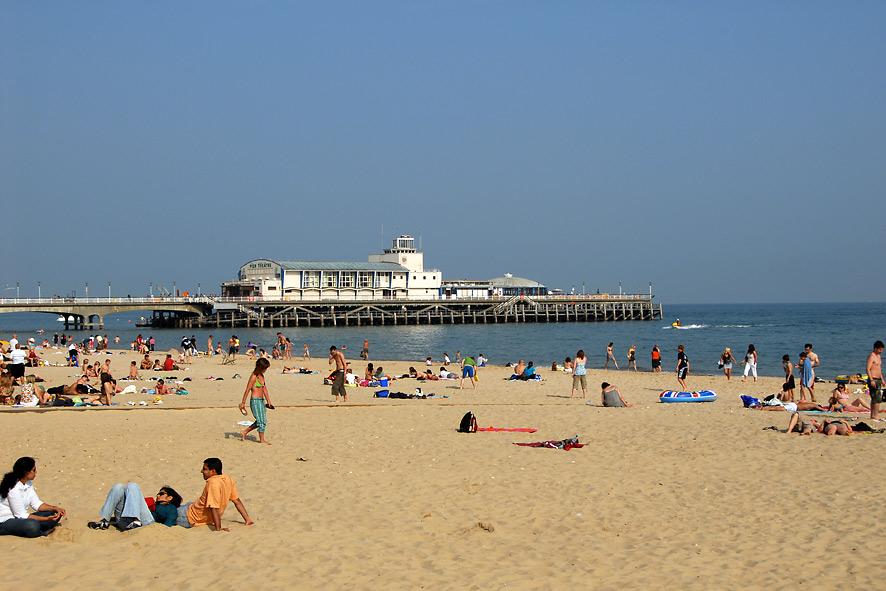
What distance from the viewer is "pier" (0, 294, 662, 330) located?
6694 centimetres

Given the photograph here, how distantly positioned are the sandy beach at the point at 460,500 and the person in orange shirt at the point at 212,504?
0.16 m

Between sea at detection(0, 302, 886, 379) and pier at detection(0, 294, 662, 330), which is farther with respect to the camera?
pier at detection(0, 294, 662, 330)

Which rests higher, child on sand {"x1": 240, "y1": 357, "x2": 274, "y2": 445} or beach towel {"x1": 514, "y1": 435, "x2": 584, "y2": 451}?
child on sand {"x1": 240, "y1": 357, "x2": 274, "y2": 445}

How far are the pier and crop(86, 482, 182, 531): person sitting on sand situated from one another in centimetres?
6165

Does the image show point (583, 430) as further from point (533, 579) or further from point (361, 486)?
point (533, 579)

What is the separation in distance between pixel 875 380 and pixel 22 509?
533 inches

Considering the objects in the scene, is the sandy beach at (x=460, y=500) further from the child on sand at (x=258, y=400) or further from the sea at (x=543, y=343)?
the sea at (x=543, y=343)

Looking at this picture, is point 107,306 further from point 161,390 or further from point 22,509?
point 22,509

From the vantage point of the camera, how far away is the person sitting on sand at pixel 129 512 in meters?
7.31

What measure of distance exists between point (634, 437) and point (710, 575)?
6.19 meters

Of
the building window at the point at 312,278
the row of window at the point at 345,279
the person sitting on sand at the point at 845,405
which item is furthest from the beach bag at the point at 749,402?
the building window at the point at 312,278

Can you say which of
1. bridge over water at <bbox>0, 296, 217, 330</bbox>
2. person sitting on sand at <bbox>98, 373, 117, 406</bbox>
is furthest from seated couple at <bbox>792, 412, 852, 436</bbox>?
bridge over water at <bbox>0, 296, 217, 330</bbox>

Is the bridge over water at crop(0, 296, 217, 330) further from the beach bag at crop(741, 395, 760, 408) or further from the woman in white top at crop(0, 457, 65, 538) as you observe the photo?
the woman in white top at crop(0, 457, 65, 538)

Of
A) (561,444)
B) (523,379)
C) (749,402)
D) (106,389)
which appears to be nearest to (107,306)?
(523,379)
